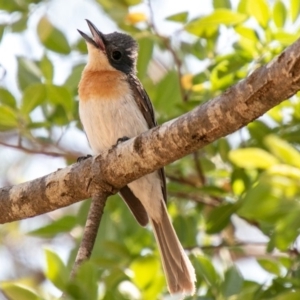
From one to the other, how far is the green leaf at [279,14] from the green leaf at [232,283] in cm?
179

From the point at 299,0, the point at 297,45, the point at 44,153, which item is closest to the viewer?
the point at 297,45

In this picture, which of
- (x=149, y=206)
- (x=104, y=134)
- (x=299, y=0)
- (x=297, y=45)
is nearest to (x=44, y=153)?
(x=104, y=134)

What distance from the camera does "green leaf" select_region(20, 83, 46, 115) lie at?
15.0 ft

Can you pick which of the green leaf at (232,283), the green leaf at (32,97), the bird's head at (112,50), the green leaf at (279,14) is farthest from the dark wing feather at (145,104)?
the green leaf at (232,283)

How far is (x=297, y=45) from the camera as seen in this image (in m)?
2.97

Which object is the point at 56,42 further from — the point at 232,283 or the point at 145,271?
the point at 145,271

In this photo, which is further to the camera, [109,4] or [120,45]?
[120,45]

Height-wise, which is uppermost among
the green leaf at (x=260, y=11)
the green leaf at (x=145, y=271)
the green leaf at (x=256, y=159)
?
the green leaf at (x=256, y=159)

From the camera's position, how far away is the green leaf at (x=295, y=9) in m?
4.46

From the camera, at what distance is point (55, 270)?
289 cm

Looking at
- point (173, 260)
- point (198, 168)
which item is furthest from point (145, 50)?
point (173, 260)

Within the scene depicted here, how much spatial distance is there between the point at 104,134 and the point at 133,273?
8.17 ft

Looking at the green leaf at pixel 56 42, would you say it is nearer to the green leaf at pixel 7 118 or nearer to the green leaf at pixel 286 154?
the green leaf at pixel 7 118

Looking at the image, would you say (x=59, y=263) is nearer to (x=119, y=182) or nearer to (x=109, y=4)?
(x=119, y=182)
